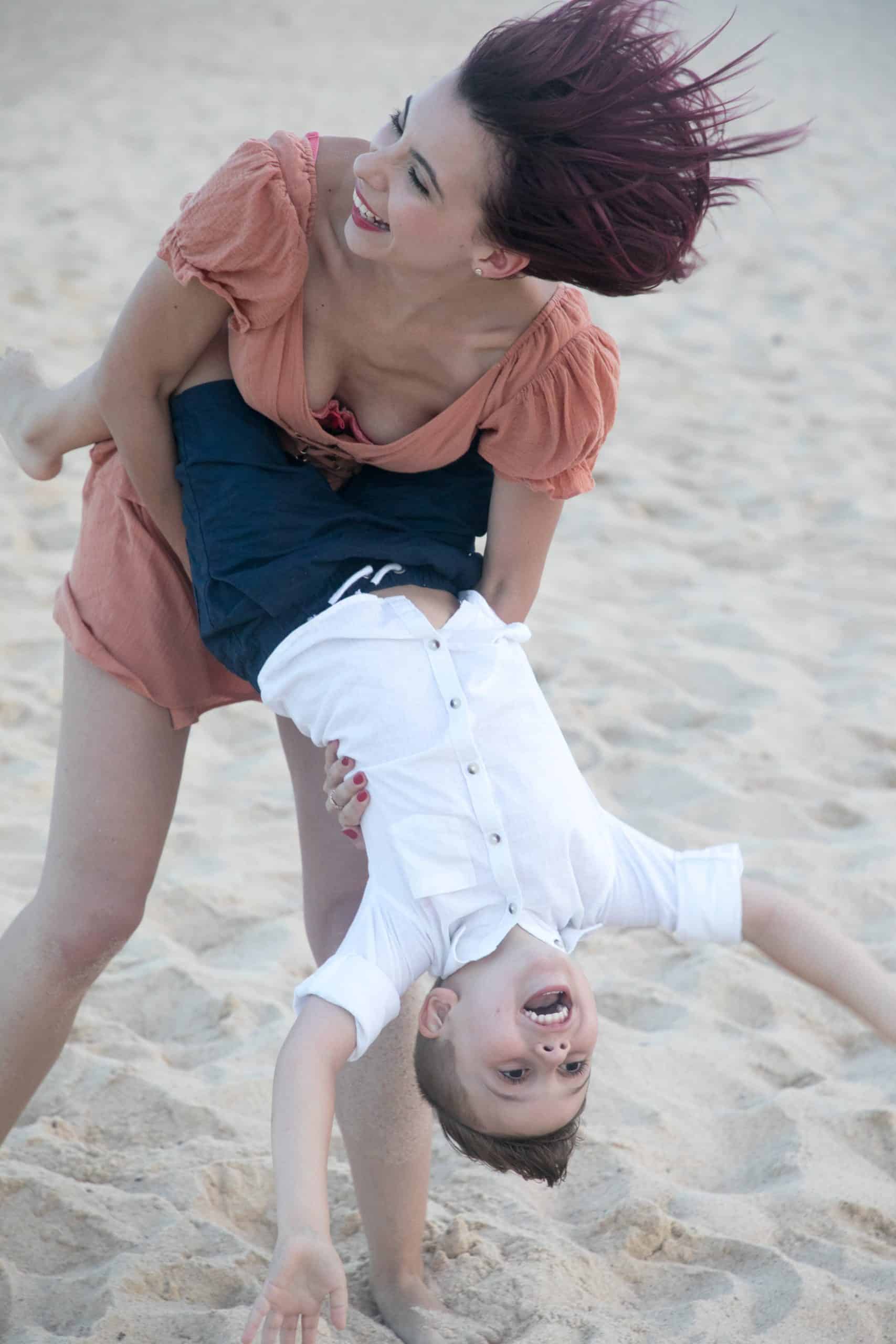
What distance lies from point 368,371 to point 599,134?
506mm

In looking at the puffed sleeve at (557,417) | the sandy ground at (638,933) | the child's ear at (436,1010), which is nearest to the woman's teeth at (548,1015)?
the child's ear at (436,1010)

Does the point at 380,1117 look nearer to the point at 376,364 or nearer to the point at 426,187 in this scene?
the point at 376,364

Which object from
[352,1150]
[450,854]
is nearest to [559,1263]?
[352,1150]

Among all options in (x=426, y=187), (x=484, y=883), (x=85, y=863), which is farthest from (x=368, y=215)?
(x=85, y=863)

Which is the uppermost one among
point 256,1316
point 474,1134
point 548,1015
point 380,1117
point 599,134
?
point 599,134

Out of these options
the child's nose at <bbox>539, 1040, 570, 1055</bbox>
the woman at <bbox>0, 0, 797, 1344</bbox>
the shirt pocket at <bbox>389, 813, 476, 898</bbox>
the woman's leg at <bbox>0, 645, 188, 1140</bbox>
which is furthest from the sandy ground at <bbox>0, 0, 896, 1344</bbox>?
the shirt pocket at <bbox>389, 813, 476, 898</bbox>

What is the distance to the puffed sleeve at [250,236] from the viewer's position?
191cm

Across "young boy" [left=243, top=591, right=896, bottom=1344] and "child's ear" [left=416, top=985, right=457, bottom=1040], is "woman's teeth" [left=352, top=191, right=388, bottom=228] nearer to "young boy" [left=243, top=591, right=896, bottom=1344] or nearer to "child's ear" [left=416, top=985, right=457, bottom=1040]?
"young boy" [left=243, top=591, right=896, bottom=1344]

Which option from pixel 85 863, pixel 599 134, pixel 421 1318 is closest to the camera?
pixel 599 134

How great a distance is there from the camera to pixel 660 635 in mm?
4559

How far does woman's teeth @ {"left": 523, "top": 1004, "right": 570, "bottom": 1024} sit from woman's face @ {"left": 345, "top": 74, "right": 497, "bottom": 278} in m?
1.03

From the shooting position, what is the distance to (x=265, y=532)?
6.71ft

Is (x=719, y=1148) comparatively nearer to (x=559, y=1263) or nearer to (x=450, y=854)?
(x=559, y=1263)

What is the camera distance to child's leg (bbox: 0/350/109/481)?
2215 millimetres
